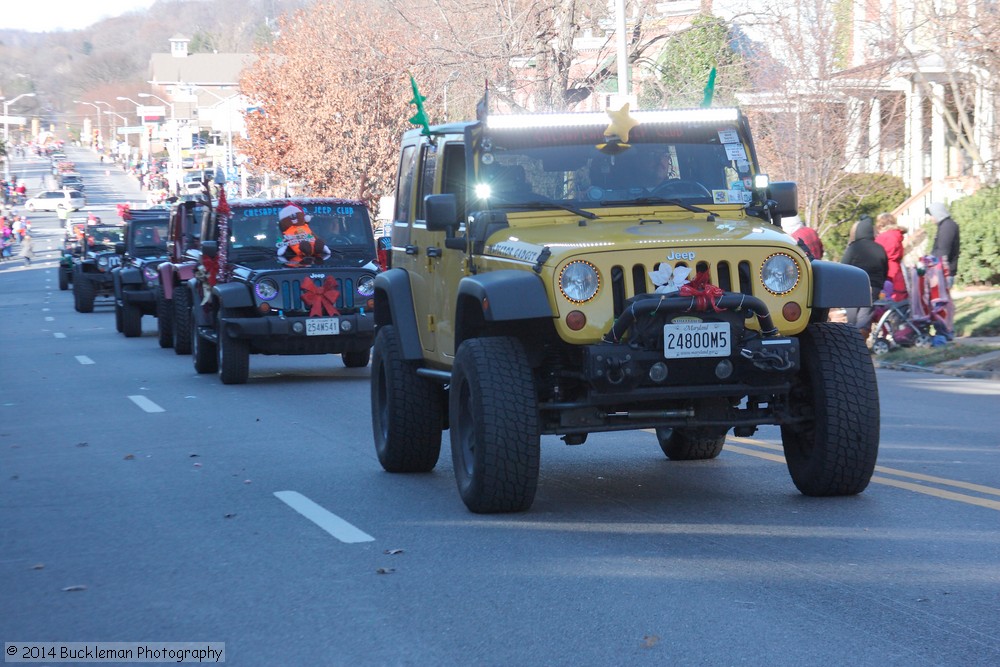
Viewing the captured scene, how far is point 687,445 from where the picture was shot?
10.2 m

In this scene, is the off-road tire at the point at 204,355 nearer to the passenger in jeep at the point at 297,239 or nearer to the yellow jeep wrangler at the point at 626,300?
the passenger in jeep at the point at 297,239

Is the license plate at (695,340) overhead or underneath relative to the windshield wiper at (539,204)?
underneath

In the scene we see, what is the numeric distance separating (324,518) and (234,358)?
28.5 ft

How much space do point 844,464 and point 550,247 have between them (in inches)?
79.5

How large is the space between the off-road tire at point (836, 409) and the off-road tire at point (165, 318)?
15.6 metres

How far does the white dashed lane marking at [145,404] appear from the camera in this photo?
572 inches

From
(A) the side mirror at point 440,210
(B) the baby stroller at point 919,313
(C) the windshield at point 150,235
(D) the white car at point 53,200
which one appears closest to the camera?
(A) the side mirror at point 440,210

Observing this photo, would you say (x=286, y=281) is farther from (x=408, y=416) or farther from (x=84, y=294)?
(x=84, y=294)

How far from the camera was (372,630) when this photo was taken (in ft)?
19.2

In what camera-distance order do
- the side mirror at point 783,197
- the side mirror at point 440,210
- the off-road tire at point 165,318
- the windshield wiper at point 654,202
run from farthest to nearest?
the off-road tire at point 165,318 → the side mirror at point 783,197 → the windshield wiper at point 654,202 → the side mirror at point 440,210

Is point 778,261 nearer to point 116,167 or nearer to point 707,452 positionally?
point 707,452

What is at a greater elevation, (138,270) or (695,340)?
(695,340)

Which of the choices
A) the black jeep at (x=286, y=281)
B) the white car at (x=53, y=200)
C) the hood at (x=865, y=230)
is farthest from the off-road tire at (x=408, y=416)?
the white car at (x=53, y=200)

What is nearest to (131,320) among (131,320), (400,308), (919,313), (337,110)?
(131,320)
